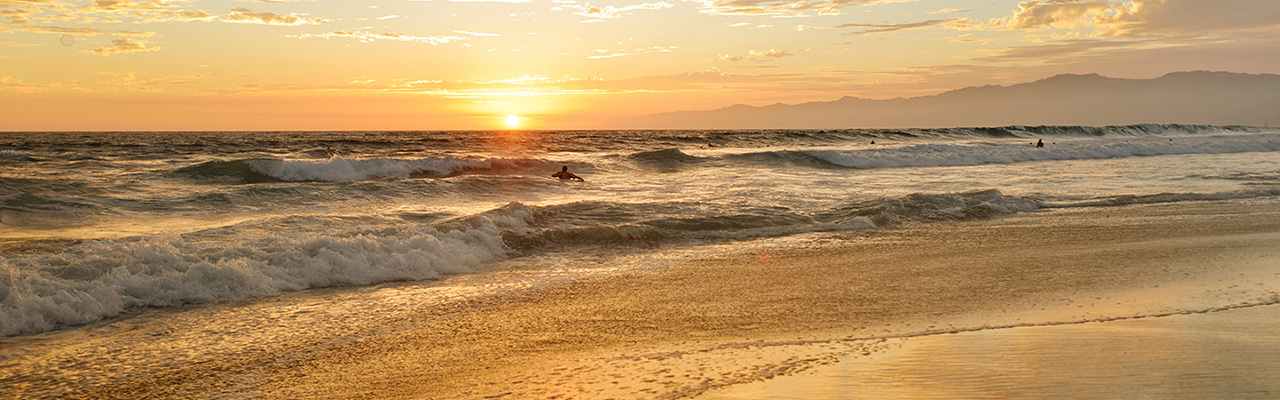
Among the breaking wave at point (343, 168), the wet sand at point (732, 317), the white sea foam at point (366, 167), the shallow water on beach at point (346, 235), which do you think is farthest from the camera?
the white sea foam at point (366, 167)

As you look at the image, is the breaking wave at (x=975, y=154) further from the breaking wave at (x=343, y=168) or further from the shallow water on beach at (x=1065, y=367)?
the shallow water on beach at (x=1065, y=367)

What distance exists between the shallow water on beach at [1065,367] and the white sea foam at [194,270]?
5772mm

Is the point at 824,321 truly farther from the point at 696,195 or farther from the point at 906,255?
the point at 696,195

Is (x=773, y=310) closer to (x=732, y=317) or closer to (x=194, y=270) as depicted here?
(x=732, y=317)

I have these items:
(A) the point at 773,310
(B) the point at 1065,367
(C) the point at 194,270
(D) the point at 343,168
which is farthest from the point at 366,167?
(B) the point at 1065,367

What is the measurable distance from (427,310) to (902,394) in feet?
14.7

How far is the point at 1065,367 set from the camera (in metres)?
4.66

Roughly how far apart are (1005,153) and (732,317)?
4064 centimetres

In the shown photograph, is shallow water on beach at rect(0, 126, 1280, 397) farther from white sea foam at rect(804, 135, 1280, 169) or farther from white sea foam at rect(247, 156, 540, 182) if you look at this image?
white sea foam at rect(804, 135, 1280, 169)

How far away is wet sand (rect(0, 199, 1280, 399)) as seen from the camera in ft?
16.3

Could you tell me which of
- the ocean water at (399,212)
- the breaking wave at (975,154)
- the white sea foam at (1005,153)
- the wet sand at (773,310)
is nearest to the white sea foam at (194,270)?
the ocean water at (399,212)

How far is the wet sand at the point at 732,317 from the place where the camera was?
497 cm

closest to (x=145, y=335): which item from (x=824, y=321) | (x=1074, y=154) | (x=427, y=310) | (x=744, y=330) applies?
(x=427, y=310)

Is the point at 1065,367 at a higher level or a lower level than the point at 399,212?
higher
